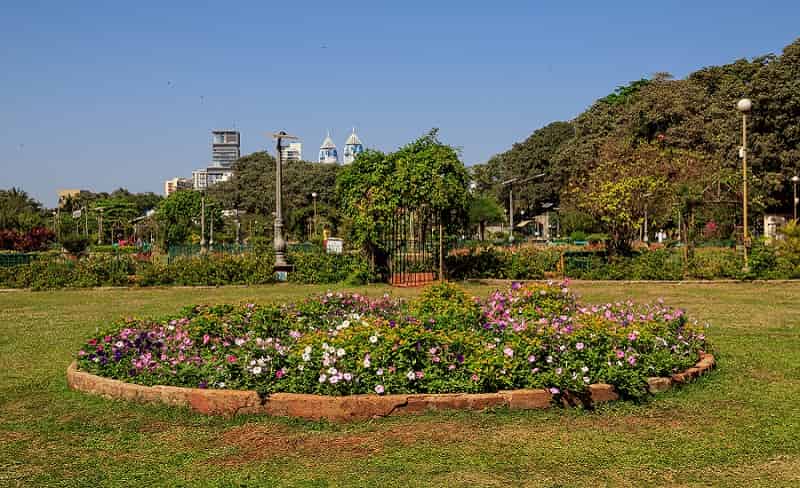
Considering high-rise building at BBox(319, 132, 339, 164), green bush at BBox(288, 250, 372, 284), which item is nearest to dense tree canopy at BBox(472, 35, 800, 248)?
green bush at BBox(288, 250, 372, 284)

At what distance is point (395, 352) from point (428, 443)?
37.6 inches

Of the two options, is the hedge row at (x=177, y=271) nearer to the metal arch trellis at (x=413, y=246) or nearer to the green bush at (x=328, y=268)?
the green bush at (x=328, y=268)

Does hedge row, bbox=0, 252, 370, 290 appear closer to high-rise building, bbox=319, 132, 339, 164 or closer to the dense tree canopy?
the dense tree canopy

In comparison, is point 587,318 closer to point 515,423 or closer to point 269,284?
point 515,423

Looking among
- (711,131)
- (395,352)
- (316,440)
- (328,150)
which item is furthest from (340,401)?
(328,150)

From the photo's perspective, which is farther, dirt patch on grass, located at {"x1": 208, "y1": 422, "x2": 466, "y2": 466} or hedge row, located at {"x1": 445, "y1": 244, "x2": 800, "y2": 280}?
hedge row, located at {"x1": 445, "y1": 244, "x2": 800, "y2": 280}

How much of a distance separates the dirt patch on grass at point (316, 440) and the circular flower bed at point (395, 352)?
1.28 feet

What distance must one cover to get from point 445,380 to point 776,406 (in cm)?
244

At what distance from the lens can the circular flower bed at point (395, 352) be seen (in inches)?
208

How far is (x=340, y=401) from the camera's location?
506 cm

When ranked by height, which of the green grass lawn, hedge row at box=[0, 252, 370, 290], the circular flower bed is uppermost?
hedge row at box=[0, 252, 370, 290]

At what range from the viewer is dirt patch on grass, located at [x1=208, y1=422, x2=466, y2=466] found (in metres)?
4.41

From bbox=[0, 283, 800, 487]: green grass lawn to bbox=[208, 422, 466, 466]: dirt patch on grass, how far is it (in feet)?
0.04

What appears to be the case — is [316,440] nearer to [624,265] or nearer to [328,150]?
[624,265]
